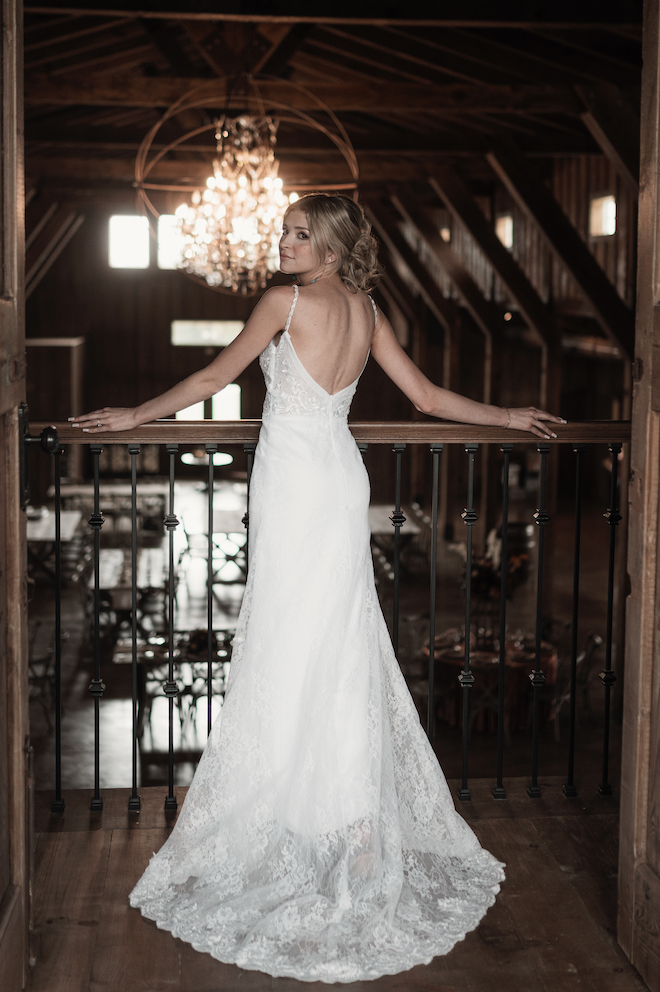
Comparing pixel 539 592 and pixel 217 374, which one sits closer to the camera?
pixel 217 374

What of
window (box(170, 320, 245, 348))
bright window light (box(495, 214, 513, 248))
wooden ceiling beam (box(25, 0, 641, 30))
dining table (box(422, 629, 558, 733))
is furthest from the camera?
window (box(170, 320, 245, 348))

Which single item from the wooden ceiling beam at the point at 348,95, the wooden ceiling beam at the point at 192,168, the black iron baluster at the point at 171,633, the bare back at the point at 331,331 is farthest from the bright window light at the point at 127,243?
the bare back at the point at 331,331

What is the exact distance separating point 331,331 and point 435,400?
461 millimetres

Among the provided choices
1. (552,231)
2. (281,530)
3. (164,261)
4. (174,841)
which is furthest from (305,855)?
(164,261)

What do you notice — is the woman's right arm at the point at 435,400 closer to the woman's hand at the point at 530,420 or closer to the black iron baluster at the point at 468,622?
the woman's hand at the point at 530,420

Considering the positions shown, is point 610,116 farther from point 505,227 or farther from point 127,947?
point 505,227

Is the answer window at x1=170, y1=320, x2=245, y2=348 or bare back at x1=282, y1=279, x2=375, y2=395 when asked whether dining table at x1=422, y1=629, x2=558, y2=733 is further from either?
window at x1=170, y1=320, x2=245, y2=348

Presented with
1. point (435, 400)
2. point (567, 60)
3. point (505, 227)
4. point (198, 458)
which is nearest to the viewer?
point (435, 400)

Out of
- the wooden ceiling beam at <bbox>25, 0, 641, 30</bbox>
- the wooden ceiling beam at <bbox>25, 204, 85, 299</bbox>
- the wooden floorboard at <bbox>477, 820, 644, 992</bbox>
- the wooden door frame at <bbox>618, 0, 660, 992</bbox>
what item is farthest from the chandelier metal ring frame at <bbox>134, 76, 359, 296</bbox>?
the wooden ceiling beam at <bbox>25, 204, 85, 299</bbox>

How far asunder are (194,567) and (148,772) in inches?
253

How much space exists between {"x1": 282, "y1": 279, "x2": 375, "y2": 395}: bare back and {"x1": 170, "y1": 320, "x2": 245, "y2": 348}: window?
736 inches

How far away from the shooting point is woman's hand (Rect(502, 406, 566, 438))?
125 inches

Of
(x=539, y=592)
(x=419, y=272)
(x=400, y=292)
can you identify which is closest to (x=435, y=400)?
(x=539, y=592)

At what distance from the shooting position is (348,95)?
28.2ft
